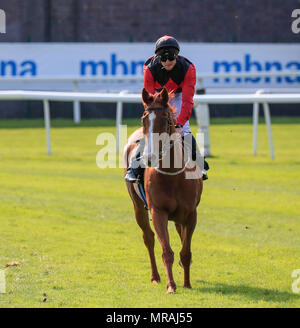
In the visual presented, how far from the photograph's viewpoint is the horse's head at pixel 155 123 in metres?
6.39

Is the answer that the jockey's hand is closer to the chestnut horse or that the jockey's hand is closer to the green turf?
the chestnut horse

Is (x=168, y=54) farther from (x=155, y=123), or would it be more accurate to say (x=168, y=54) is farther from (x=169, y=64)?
(x=155, y=123)

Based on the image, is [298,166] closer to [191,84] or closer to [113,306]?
[191,84]

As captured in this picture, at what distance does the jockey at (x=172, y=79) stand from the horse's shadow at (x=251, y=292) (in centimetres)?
112

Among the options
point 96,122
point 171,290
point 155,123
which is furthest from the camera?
point 96,122

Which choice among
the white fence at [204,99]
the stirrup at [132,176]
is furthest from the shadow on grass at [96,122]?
the stirrup at [132,176]

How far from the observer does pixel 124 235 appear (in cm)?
955

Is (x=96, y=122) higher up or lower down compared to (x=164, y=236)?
higher up

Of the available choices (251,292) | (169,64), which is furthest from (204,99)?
(251,292)

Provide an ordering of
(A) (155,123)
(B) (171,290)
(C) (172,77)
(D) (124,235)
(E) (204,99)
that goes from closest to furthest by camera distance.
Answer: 1. (A) (155,123)
2. (B) (171,290)
3. (C) (172,77)
4. (D) (124,235)
5. (E) (204,99)

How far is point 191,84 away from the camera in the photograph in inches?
286

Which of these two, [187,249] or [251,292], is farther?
[187,249]

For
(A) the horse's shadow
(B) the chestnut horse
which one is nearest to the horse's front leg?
(B) the chestnut horse

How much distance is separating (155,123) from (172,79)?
981 mm
